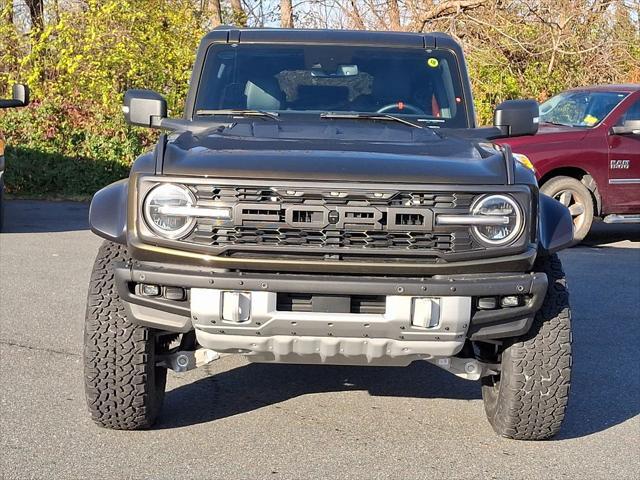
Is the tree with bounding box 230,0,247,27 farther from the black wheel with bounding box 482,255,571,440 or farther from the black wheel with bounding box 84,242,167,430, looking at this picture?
the black wheel with bounding box 482,255,571,440

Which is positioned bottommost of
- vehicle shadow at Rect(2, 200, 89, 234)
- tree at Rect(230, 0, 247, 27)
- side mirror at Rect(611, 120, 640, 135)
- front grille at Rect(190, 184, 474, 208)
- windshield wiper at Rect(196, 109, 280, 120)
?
vehicle shadow at Rect(2, 200, 89, 234)

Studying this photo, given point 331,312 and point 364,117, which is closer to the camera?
point 331,312

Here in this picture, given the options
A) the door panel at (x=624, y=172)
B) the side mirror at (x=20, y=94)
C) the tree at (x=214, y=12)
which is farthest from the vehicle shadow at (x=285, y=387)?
the tree at (x=214, y=12)

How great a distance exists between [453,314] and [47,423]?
200 cm

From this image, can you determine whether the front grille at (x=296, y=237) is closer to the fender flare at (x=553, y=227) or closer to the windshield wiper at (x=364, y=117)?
the fender flare at (x=553, y=227)

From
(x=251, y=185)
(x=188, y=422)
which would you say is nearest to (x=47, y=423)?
(x=188, y=422)

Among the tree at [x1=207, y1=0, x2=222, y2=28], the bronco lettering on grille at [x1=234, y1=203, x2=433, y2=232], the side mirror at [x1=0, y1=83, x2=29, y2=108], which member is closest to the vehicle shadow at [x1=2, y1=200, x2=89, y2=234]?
the side mirror at [x1=0, y1=83, x2=29, y2=108]

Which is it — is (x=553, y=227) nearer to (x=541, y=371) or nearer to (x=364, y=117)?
(x=541, y=371)

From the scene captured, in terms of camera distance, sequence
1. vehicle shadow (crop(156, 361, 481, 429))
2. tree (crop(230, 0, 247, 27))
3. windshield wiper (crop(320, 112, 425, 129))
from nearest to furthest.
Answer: vehicle shadow (crop(156, 361, 481, 429))
windshield wiper (crop(320, 112, 425, 129))
tree (crop(230, 0, 247, 27))

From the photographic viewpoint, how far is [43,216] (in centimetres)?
Result: 1355

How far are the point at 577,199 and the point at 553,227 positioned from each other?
6968 millimetres

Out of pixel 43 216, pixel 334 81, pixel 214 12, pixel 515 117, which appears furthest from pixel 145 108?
pixel 214 12

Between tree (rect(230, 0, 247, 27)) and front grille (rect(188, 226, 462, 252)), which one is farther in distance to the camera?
tree (rect(230, 0, 247, 27))

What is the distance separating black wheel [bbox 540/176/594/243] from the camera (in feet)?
36.7
